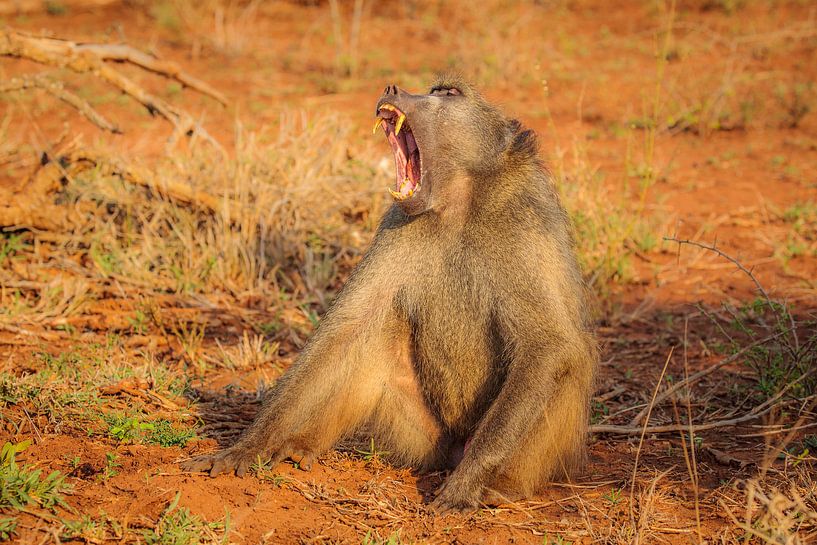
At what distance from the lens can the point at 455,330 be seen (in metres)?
3.10

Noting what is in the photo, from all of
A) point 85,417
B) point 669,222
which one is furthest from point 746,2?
point 85,417

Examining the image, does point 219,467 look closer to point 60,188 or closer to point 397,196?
point 397,196

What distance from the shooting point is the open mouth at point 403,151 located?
3174mm

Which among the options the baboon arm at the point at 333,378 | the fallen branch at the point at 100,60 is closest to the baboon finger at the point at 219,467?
the baboon arm at the point at 333,378

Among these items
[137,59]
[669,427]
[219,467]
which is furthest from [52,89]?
[669,427]

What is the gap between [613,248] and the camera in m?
5.13

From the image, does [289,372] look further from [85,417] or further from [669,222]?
[669,222]

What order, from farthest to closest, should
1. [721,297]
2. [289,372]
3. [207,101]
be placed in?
[207,101]
[721,297]
[289,372]

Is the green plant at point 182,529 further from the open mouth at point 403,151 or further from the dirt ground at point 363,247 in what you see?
the open mouth at point 403,151

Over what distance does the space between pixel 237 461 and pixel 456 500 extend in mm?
738

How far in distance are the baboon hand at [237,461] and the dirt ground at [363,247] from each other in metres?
0.04

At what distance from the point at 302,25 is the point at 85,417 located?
9.47m

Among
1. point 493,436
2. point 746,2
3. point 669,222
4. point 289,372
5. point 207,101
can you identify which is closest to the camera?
point 493,436

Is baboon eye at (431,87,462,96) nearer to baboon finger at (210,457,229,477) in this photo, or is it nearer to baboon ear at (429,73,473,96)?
baboon ear at (429,73,473,96)
